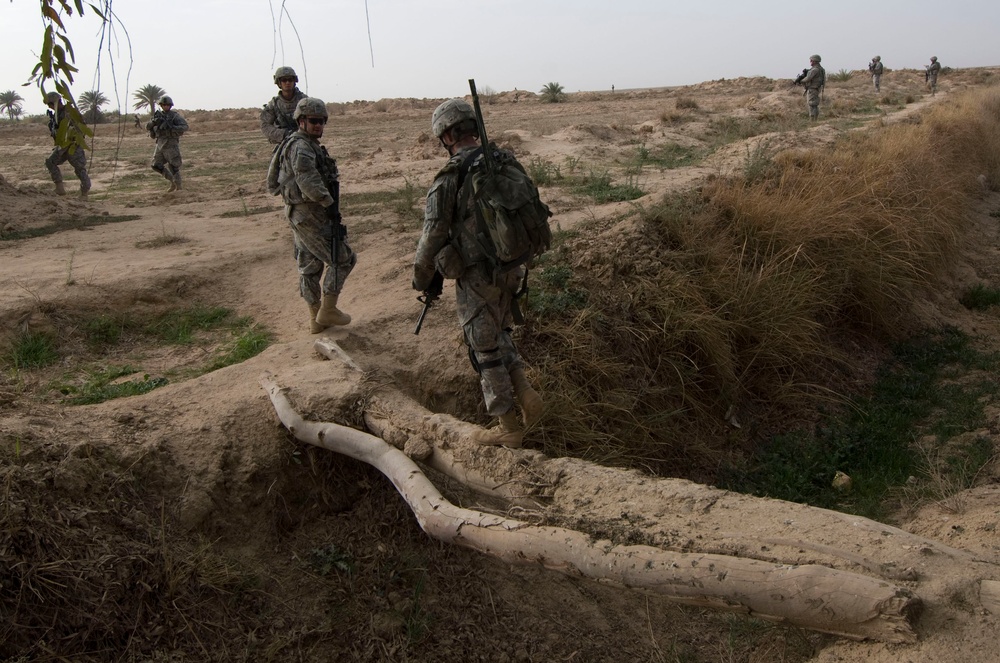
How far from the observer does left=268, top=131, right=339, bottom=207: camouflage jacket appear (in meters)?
4.51

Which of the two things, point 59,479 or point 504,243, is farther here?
point 504,243

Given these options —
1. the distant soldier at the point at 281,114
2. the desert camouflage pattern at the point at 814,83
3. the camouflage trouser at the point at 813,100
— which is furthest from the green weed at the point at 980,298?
the camouflage trouser at the point at 813,100

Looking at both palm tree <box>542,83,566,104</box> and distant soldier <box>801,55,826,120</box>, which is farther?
palm tree <box>542,83,566,104</box>

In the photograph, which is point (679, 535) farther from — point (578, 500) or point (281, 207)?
point (281, 207)

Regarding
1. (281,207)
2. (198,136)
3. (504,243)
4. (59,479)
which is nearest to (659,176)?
(281,207)

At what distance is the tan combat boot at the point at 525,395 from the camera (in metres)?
3.74

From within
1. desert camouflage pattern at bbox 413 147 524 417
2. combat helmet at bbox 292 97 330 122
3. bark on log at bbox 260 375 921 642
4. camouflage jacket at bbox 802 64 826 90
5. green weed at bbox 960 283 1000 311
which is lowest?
green weed at bbox 960 283 1000 311

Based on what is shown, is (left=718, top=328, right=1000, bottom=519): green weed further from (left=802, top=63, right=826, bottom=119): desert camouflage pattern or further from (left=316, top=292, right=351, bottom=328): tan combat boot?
(left=802, top=63, right=826, bottom=119): desert camouflage pattern

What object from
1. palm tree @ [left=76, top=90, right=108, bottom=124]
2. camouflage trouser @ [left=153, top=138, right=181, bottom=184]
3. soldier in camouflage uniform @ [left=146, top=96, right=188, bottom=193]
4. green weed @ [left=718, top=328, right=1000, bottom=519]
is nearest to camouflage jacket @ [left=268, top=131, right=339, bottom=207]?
palm tree @ [left=76, top=90, right=108, bottom=124]

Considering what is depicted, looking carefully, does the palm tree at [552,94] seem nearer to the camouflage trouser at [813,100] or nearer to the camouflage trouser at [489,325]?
the camouflage trouser at [813,100]

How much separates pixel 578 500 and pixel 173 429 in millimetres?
1911

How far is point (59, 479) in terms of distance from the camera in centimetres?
288

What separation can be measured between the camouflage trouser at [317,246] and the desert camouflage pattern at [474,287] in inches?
49.5

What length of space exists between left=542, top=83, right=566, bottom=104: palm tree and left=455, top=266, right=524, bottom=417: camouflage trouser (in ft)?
92.1
